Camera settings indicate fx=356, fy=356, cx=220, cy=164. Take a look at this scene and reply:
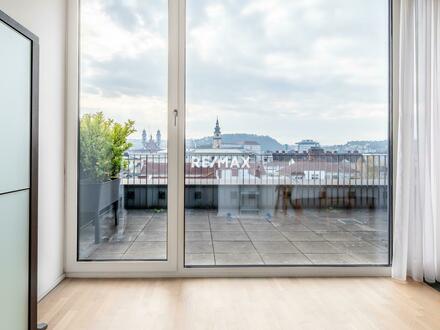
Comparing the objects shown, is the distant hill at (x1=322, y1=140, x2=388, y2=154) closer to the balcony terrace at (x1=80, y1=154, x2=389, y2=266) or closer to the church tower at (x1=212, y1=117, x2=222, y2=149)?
the balcony terrace at (x1=80, y1=154, x2=389, y2=266)

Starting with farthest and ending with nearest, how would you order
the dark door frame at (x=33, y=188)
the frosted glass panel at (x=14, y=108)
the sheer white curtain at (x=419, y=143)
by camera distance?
the sheer white curtain at (x=419, y=143) → the dark door frame at (x=33, y=188) → the frosted glass panel at (x=14, y=108)

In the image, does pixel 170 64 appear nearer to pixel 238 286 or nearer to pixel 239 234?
pixel 239 234

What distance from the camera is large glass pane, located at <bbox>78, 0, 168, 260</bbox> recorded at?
2959mm

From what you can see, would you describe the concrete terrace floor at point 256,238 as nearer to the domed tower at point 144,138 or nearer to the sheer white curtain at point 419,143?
the sheer white curtain at point 419,143

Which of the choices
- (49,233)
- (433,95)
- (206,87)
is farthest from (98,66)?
(433,95)

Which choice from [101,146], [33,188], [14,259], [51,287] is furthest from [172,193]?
[14,259]

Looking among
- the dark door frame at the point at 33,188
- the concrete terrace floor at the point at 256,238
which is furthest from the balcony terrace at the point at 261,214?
the dark door frame at the point at 33,188

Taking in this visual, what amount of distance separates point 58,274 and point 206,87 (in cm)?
192

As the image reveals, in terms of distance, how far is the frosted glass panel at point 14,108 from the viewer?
1.53m

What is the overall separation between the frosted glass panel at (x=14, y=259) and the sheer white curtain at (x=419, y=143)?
263 centimetres

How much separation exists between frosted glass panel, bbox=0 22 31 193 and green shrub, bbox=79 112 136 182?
124 centimetres

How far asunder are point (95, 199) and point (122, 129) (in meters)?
0.63

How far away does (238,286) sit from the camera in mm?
2746

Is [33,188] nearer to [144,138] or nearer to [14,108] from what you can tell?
[14,108]
